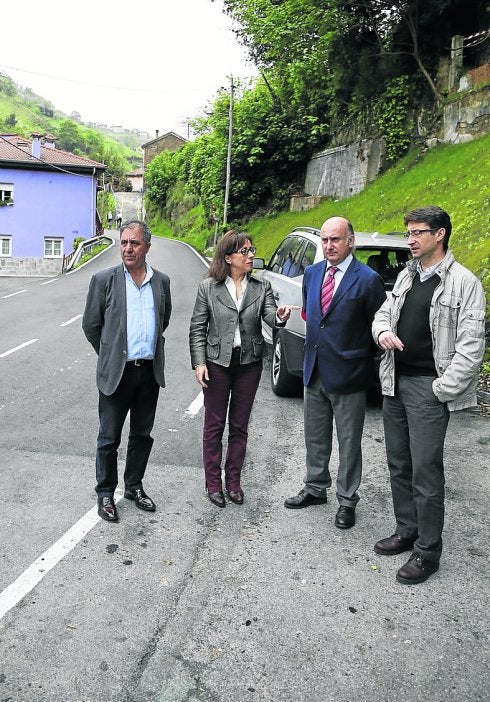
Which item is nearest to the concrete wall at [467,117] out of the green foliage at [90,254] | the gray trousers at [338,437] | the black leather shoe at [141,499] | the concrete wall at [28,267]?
the gray trousers at [338,437]

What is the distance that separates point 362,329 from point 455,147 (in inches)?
662

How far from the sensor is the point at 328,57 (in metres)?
24.5

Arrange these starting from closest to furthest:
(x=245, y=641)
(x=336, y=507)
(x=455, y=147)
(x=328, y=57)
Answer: (x=245, y=641)
(x=336, y=507)
(x=455, y=147)
(x=328, y=57)

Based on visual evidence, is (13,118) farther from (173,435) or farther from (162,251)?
(173,435)

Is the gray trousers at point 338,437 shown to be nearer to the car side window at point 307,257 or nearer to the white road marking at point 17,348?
the car side window at point 307,257

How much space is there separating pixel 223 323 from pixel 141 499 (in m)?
1.39

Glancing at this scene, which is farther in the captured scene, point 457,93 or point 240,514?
point 457,93

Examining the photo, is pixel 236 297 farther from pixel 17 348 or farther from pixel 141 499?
pixel 17 348

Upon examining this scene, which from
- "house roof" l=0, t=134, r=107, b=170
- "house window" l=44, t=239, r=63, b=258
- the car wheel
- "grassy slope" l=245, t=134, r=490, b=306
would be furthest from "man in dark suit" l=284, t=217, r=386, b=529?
"house window" l=44, t=239, r=63, b=258

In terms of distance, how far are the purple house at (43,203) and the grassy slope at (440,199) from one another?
19.9 m

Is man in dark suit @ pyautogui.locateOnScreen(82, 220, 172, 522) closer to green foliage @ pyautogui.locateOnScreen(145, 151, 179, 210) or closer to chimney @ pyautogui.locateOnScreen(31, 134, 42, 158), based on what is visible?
chimney @ pyautogui.locateOnScreen(31, 134, 42, 158)

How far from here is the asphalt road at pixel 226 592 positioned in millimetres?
2697

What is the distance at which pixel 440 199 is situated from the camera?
625 inches

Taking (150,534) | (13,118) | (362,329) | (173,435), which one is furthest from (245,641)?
(13,118)
